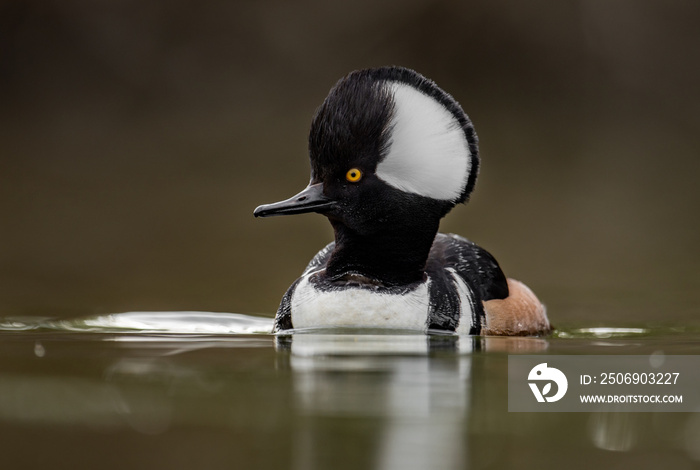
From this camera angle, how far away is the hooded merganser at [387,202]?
5.66 metres

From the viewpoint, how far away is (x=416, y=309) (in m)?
5.88

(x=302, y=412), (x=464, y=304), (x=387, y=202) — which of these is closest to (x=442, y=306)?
(x=464, y=304)

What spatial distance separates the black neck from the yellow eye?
33cm

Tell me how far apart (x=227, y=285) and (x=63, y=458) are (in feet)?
17.6

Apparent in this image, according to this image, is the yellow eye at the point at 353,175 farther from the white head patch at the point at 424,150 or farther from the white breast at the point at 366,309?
the white breast at the point at 366,309

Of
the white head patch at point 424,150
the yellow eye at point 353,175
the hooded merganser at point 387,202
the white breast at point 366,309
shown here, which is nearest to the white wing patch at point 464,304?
the hooded merganser at point 387,202

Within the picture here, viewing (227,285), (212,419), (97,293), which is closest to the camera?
(212,419)

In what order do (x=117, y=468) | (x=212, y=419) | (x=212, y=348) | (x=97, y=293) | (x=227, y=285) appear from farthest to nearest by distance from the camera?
(x=227, y=285), (x=97, y=293), (x=212, y=348), (x=212, y=419), (x=117, y=468)

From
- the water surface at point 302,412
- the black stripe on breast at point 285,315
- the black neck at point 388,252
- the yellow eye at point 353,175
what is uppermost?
the yellow eye at point 353,175

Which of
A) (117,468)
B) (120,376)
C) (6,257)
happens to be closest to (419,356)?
(120,376)

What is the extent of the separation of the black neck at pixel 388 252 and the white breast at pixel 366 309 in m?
0.14

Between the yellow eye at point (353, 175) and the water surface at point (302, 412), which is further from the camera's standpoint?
the yellow eye at point (353, 175)

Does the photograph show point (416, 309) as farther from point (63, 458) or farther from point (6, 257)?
point (6, 257)

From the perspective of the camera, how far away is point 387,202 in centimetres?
586
